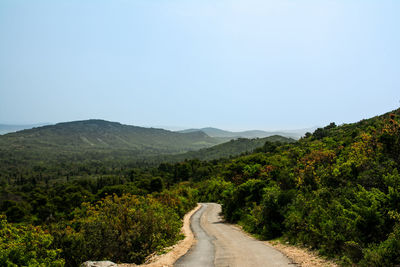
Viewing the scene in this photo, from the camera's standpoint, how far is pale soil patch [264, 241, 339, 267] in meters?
10.3

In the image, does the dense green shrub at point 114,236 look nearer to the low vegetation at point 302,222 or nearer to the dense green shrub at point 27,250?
the low vegetation at point 302,222

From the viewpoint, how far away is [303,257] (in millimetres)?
11578

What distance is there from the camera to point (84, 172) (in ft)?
510

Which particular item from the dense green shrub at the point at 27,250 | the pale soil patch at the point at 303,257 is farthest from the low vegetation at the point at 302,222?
the pale soil patch at the point at 303,257

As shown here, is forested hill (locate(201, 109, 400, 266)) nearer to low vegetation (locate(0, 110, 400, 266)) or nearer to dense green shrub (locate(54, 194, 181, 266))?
low vegetation (locate(0, 110, 400, 266))

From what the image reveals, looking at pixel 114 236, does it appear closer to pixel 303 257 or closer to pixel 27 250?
pixel 27 250

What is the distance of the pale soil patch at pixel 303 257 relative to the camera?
10258mm

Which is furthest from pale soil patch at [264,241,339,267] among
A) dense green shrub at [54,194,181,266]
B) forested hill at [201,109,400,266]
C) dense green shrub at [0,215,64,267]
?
dense green shrub at [0,215,64,267]

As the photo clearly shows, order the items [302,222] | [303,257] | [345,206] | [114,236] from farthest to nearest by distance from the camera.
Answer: [302,222], [114,236], [345,206], [303,257]

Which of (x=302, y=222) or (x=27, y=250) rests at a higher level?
(x=27, y=250)

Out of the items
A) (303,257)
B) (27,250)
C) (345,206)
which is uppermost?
(345,206)

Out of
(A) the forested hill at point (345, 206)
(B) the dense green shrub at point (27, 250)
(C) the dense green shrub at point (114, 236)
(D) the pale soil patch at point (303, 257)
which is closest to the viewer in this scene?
(B) the dense green shrub at point (27, 250)

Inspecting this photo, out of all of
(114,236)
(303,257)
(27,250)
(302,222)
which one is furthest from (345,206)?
(27,250)

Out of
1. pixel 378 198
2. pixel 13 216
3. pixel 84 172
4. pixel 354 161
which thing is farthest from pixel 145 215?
pixel 84 172
